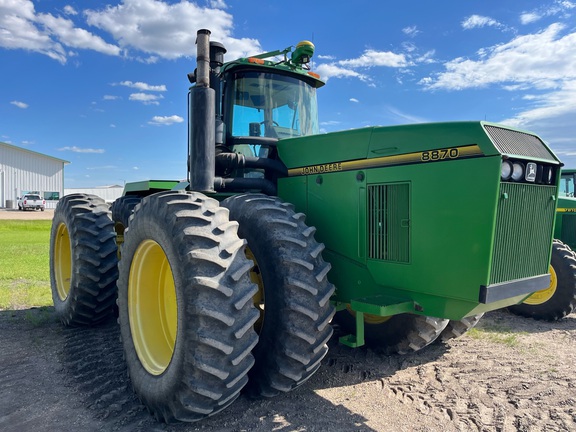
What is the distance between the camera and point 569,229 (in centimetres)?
812

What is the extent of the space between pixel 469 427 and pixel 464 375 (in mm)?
1017

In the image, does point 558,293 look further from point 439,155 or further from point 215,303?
point 215,303

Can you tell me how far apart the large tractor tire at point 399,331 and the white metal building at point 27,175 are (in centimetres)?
5227

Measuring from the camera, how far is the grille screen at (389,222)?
3.37 metres

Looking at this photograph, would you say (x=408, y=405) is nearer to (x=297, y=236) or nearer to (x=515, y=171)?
(x=297, y=236)

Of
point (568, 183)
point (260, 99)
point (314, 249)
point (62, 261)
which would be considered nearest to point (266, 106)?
point (260, 99)

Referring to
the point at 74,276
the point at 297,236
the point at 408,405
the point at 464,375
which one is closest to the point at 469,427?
the point at 408,405

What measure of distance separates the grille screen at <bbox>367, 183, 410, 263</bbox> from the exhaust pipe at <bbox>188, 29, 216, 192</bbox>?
4.61 ft

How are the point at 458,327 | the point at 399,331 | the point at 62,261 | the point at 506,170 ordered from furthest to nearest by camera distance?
the point at 62,261 → the point at 458,327 → the point at 399,331 → the point at 506,170

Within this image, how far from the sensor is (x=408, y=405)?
11.6ft

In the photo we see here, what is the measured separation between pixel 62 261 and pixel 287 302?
440 centimetres

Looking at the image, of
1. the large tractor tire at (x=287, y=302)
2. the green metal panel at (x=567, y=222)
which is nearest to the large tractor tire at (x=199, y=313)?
the large tractor tire at (x=287, y=302)

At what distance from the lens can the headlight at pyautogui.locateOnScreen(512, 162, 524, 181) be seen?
304 centimetres

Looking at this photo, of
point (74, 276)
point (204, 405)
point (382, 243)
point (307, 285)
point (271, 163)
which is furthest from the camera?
point (74, 276)
